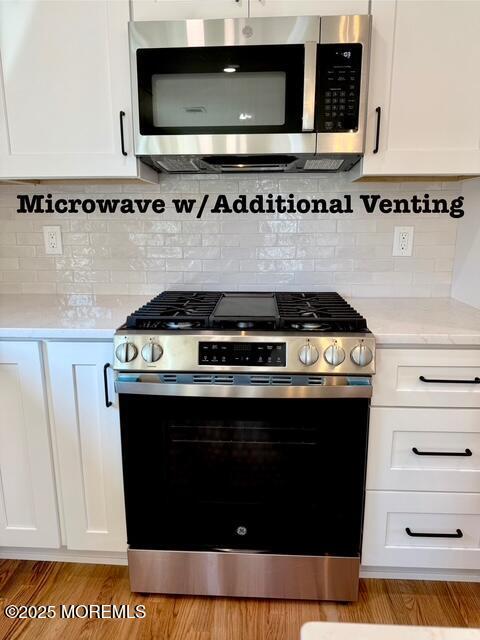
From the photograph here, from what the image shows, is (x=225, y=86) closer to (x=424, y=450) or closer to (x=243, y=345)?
(x=243, y=345)

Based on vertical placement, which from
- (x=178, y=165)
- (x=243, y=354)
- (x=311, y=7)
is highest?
(x=311, y=7)

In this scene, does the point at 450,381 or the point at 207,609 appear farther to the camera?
the point at 207,609

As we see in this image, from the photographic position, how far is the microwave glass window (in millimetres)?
1426

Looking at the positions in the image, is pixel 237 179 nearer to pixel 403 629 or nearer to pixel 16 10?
pixel 16 10

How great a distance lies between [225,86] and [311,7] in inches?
14.6

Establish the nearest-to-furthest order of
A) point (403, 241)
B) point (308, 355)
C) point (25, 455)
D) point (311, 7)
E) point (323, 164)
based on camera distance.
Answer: point (308, 355)
point (311, 7)
point (25, 455)
point (323, 164)
point (403, 241)

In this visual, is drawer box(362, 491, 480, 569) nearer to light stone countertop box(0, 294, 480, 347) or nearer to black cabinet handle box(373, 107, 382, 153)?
light stone countertop box(0, 294, 480, 347)

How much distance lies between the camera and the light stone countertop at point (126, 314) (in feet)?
4.40

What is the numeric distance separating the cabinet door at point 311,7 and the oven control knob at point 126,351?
3.82ft

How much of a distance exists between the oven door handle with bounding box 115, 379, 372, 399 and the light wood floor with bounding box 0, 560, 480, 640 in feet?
2.49

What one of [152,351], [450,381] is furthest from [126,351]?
[450,381]

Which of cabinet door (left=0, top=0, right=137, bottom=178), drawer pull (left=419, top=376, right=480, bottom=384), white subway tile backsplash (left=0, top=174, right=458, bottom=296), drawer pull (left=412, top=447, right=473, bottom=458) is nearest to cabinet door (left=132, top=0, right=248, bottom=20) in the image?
cabinet door (left=0, top=0, right=137, bottom=178)

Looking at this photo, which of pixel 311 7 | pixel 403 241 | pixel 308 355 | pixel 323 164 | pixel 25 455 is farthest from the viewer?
pixel 403 241

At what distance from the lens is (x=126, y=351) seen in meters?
1.33
